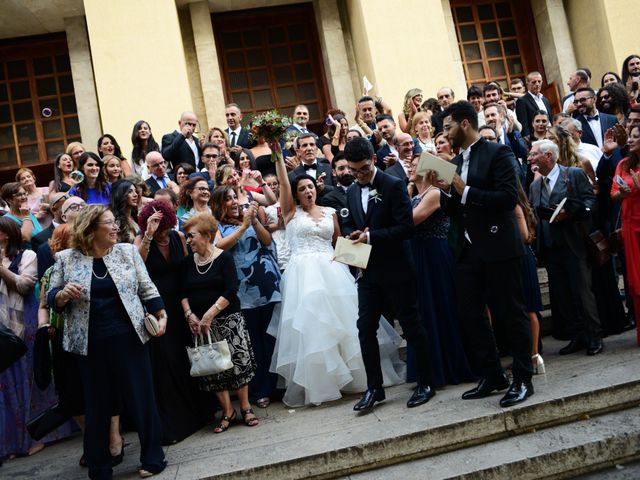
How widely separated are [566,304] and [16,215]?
20.2ft

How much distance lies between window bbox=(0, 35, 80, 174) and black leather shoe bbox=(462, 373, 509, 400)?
1218cm

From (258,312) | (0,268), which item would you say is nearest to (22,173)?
(0,268)

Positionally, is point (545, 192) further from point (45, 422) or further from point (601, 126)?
point (45, 422)

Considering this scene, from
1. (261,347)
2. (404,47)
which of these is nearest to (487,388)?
(261,347)

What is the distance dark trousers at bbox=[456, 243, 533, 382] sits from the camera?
5.14 m

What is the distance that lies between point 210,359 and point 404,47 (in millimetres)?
9749

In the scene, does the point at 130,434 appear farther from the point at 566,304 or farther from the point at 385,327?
the point at 566,304

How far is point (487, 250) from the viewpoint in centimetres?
516

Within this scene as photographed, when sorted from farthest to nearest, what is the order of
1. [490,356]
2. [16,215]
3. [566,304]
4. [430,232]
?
[16,215]
[566,304]
[430,232]
[490,356]

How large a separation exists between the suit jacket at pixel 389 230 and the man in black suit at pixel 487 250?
430 millimetres

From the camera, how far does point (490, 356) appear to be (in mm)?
5363

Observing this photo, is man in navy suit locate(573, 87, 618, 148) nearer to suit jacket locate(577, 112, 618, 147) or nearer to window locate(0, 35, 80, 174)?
suit jacket locate(577, 112, 618, 147)

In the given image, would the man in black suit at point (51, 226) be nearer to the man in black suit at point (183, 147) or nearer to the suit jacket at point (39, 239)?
the suit jacket at point (39, 239)

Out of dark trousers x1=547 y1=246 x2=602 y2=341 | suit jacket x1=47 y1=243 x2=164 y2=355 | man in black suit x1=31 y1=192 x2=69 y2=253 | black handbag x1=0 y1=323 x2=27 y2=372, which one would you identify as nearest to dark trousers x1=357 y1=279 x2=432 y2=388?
suit jacket x1=47 y1=243 x2=164 y2=355
